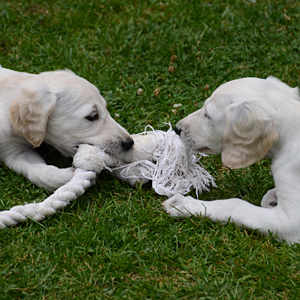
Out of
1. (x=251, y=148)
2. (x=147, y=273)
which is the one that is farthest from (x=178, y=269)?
(x=251, y=148)

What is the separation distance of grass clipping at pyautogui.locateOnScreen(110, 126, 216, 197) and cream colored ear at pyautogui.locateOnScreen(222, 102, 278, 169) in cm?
58

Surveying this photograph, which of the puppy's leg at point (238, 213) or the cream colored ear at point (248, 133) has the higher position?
the cream colored ear at point (248, 133)

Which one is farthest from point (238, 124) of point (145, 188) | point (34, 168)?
point (34, 168)

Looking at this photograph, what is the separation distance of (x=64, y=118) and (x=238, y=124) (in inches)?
68.9

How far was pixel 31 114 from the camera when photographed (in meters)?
4.43

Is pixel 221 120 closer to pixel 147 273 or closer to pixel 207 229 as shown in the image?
pixel 207 229

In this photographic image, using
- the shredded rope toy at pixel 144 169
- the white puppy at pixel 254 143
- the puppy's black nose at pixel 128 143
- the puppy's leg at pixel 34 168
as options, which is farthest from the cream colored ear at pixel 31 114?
the white puppy at pixel 254 143

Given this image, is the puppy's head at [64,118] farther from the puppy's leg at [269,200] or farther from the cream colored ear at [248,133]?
the puppy's leg at [269,200]

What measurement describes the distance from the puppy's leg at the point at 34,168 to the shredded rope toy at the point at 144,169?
0.21 metres

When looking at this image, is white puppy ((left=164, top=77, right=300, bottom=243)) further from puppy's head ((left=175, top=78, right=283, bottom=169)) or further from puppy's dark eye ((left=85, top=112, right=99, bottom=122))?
puppy's dark eye ((left=85, top=112, right=99, bottom=122))

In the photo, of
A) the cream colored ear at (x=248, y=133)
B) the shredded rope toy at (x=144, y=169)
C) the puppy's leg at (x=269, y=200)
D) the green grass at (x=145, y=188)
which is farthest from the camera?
the puppy's leg at (x=269, y=200)

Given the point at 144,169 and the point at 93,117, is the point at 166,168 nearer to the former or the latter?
the point at 144,169

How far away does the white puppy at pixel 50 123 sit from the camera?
4441 mm

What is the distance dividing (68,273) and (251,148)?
185 cm
